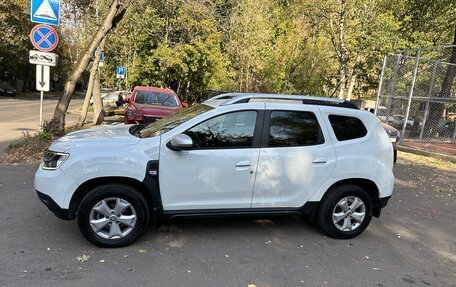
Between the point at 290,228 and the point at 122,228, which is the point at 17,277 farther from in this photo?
the point at 290,228

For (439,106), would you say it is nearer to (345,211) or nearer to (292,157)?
(345,211)

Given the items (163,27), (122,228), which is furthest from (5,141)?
(163,27)

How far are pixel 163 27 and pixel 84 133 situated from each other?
22.7m

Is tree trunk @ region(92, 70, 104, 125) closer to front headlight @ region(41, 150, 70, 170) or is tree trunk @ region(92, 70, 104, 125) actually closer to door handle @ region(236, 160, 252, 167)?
front headlight @ region(41, 150, 70, 170)

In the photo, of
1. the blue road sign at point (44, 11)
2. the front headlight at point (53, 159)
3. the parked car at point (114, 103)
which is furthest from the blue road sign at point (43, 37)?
the parked car at point (114, 103)

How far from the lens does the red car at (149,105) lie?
11.2 m

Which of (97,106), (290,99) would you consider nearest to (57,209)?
(290,99)

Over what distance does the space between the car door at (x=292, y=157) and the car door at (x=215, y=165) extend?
0.12m

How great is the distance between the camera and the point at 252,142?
460 cm

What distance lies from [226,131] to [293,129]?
0.82 meters

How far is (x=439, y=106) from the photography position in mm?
15461

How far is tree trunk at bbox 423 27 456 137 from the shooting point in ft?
49.4

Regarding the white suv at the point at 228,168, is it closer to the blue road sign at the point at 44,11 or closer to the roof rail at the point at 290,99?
the roof rail at the point at 290,99

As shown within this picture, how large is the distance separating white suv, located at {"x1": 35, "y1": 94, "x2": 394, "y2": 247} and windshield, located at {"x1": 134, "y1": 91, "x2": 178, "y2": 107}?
24.5 feet
